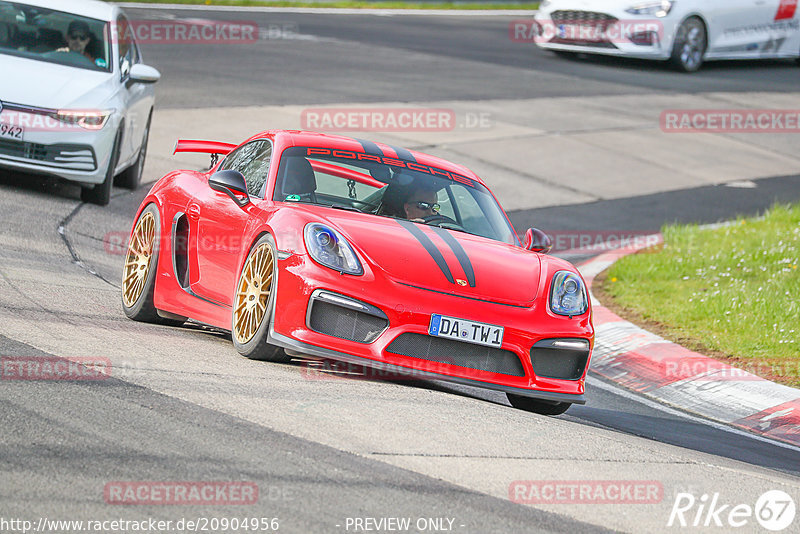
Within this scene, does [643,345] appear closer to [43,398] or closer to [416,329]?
[416,329]

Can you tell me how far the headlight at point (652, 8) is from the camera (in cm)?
2206

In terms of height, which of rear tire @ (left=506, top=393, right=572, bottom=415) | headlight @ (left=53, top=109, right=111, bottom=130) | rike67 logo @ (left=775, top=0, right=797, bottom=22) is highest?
rike67 logo @ (left=775, top=0, right=797, bottom=22)

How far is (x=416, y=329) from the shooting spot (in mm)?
6109

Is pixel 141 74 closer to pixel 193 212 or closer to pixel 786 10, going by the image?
pixel 193 212

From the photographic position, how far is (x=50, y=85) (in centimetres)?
1102

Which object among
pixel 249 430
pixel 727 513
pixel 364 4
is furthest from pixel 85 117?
pixel 364 4

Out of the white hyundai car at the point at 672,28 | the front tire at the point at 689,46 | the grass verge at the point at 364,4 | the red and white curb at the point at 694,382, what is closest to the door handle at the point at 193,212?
the red and white curb at the point at 694,382

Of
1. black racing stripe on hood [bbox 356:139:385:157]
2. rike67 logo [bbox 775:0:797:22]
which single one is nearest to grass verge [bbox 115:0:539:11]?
rike67 logo [bbox 775:0:797:22]

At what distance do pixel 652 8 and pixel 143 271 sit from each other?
16204mm

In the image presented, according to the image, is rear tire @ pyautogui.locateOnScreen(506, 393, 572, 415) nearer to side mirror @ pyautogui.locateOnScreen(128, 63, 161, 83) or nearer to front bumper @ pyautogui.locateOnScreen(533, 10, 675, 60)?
side mirror @ pyautogui.locateOnScreen(128, 63, 161, 83)

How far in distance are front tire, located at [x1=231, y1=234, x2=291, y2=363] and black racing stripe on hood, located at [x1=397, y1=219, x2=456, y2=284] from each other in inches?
31.2

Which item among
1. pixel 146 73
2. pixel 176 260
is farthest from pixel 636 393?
pixel 146 73

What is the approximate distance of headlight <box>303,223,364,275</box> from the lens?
6.21m

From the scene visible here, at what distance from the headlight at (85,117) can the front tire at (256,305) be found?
4861 mm
